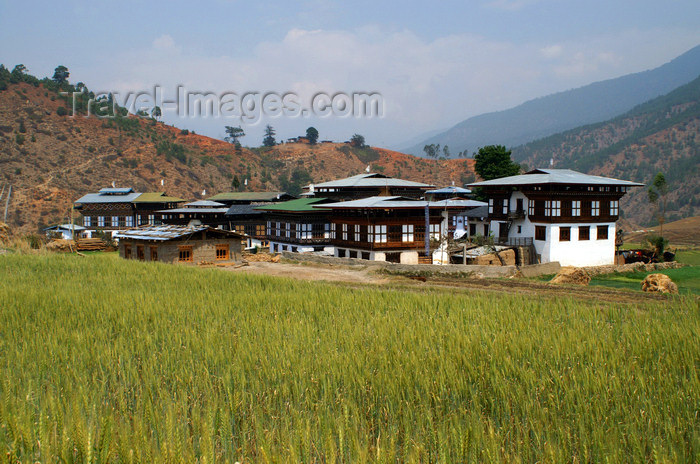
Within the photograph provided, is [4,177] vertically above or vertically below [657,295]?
above

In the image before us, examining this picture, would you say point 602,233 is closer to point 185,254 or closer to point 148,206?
point 185,254

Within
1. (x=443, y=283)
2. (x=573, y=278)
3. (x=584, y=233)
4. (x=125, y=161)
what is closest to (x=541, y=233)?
(x=584, y=233)

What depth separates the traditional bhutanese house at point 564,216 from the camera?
134 ft

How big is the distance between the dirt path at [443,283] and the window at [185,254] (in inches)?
160

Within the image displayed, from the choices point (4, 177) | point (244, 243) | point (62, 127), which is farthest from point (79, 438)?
point (62, 127)

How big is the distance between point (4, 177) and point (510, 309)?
256 feet

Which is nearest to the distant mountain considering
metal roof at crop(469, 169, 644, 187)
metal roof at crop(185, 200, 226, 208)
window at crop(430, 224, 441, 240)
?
metal roof at crop(469, 169, 644, 187)

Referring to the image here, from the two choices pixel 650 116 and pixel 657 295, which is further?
pixel 650 116

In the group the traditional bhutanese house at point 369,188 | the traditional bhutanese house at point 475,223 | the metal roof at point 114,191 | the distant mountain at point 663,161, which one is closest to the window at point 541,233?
the traditional bhutanese house at point 475,223

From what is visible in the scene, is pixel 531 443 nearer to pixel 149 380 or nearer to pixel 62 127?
pixel 149 380

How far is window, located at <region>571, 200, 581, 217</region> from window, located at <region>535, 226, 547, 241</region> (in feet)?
8.35

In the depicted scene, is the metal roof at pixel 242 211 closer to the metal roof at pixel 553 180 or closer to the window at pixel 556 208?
the metal roof at pixel 553 180

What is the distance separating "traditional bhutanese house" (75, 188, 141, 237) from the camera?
206 ft

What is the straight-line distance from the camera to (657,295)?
71.3 ft
